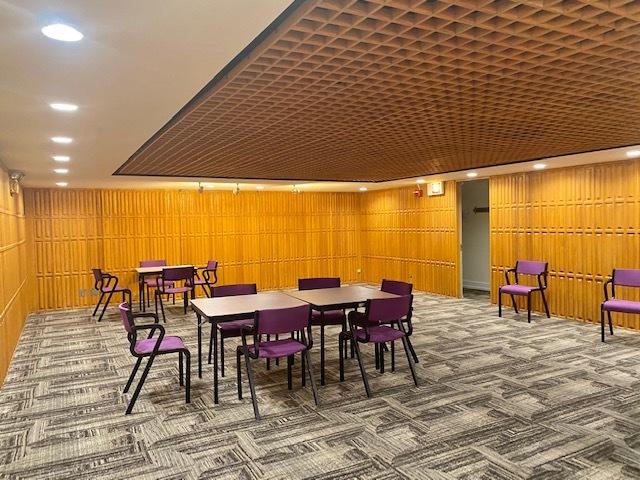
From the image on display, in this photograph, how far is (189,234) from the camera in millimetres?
11398

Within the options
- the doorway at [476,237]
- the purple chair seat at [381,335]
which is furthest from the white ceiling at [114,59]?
the doorway at [476,237]

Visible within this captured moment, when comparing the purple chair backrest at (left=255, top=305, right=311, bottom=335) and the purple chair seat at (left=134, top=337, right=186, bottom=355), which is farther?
the purple chair seat at (left=134, top=337, right=186, bottom=355)

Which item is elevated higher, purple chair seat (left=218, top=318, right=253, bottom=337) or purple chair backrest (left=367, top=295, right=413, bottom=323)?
→ purple chair backrest (left=367, top=295, right=413, bottom=323)

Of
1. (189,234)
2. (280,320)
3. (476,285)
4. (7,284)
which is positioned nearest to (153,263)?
(189,234)

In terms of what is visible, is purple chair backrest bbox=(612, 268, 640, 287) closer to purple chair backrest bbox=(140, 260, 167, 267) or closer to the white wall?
the white wall

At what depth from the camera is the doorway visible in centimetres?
1148

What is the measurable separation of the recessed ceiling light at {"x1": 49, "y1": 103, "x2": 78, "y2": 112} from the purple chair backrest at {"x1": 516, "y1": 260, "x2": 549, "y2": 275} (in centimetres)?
747

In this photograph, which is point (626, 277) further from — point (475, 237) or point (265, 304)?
point (265, 304)

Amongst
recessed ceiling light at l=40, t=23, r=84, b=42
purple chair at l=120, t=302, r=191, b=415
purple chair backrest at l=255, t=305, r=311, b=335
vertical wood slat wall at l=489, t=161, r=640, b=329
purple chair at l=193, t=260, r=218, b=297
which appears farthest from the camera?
purple chair at l=193, t=260, r=218, b=297

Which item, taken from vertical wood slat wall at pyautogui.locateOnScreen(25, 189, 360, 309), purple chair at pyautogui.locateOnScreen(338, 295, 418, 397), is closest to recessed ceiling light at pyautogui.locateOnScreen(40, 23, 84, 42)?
purple chair at pyautogui.locateOnScreen(338, 295, 418, 397)

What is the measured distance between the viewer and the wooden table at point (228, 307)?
4.46 metres

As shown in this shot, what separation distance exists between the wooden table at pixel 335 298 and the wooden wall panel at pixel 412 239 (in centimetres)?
499

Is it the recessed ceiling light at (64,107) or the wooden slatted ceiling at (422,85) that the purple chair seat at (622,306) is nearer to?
the wooden slatted ceiling at (422,85)

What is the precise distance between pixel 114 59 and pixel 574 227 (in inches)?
303
